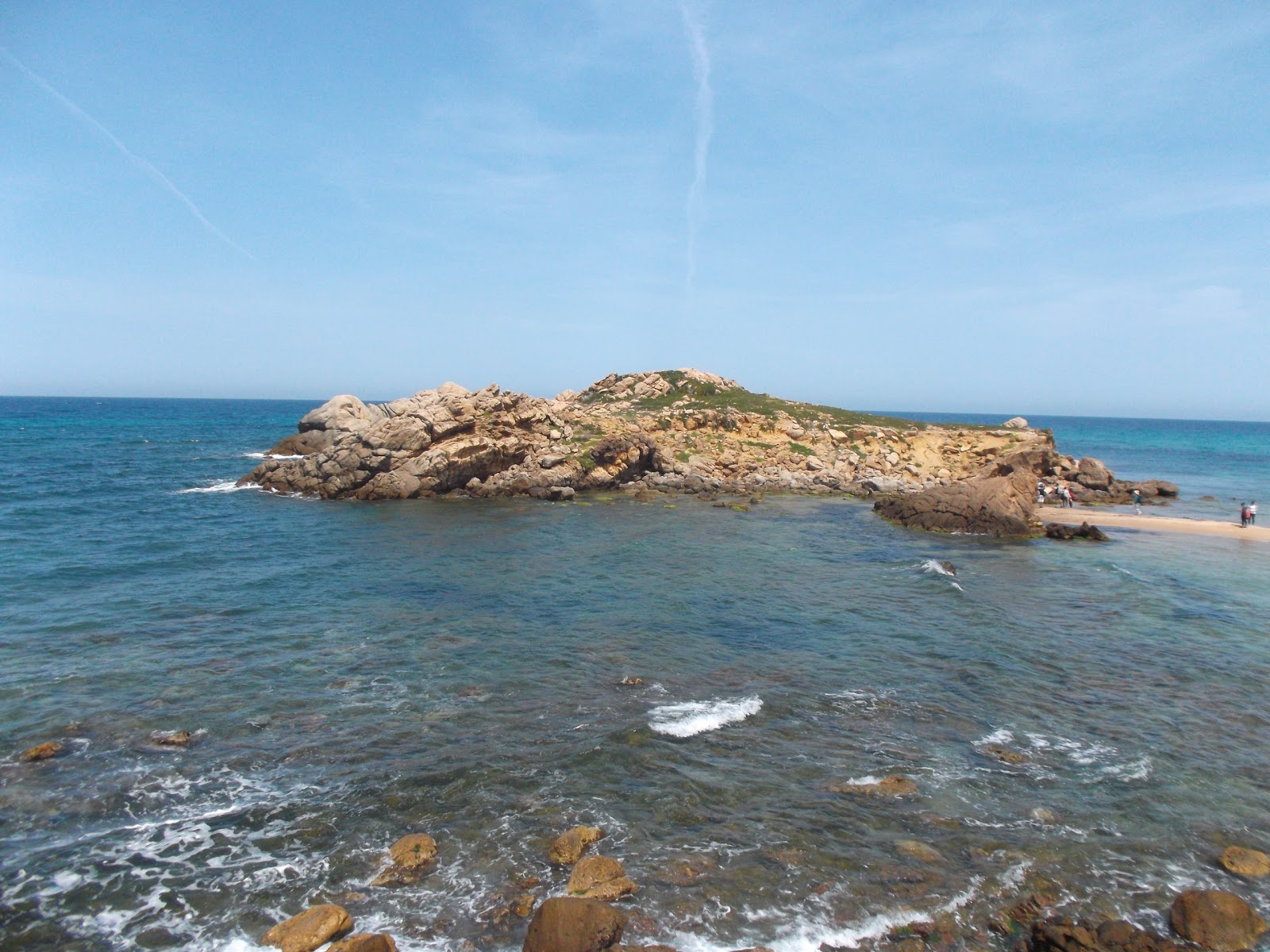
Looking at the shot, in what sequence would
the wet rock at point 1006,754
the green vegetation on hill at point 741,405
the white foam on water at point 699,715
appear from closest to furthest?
1. the wet rock at point 1006,754
2. the white foam on water at point 699,715
3. the green vegetation on hill at point 741,405

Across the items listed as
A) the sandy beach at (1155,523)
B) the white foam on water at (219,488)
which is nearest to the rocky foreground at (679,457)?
the white foam on water at (219,488)

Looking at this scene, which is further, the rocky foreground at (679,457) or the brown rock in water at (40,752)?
the rocky foreground at (679,457)

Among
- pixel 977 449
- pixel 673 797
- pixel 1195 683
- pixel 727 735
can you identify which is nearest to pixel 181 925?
pixel 673 797

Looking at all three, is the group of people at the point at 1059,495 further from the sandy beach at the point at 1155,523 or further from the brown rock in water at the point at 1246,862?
the brown rock in water at the point at 1246,862

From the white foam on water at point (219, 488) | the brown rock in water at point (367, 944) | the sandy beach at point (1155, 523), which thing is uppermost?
the white foam on water at point (219, 488)

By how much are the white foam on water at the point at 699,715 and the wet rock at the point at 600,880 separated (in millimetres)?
4507

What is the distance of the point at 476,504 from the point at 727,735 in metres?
33.1

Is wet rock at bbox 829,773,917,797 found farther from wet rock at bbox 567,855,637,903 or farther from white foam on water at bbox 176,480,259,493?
white foam on water at bbox 176,480,259,493

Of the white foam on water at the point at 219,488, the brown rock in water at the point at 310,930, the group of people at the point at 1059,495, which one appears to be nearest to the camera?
the brown rock in water at the point at 310,930

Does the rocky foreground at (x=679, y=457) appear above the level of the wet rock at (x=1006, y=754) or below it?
above

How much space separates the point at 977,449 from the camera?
61.7 meters

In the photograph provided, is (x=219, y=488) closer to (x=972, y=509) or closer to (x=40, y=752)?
(x=40, y=752)

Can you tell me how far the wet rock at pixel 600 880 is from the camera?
10023mm

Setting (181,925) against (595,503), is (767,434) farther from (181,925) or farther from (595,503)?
(181,925)
